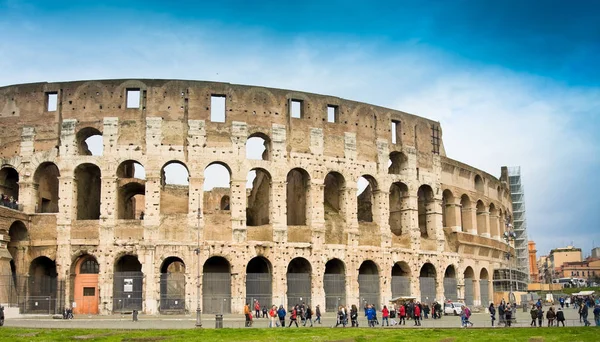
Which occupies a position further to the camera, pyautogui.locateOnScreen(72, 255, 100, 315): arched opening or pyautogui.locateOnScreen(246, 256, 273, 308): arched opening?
pyautogui.locateOnScreen(246, 256, 273, 308): arched opening

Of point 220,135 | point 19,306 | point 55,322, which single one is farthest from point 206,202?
point 55,322

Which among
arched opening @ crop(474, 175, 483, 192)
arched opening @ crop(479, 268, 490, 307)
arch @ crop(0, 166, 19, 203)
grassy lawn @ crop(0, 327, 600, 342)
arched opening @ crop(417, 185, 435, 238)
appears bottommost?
grassy lawn @ crop(0, 327, 600, 342)

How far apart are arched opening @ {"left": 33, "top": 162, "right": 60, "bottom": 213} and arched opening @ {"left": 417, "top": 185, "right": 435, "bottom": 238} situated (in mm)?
21070

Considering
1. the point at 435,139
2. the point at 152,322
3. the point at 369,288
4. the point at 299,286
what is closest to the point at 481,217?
the point at 435,139

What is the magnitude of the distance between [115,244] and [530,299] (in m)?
34.1

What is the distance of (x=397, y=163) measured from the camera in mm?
42000

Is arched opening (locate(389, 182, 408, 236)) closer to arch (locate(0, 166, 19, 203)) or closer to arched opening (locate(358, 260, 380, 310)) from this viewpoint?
arched opening (locate(358, 260, 380, 310))

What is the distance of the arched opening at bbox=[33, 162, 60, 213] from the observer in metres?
35.8

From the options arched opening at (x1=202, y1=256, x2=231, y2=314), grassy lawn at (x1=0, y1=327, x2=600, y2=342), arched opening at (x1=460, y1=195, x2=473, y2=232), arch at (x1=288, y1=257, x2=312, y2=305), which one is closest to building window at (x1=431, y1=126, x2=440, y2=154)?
arched opening at (x1=460, y1=195, x2=473, y2=232)

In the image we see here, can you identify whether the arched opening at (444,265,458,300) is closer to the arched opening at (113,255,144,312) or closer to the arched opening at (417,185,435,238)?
the arched opening at (417,185,435,238)

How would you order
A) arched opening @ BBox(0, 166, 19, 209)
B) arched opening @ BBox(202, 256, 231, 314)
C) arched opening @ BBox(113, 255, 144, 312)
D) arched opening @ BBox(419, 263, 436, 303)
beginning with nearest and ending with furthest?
arched opening @ BBox(113, 255, 144, 312) < arched opening @ BBox(202, 256, 231, 314) < arched opening @ BBox(0, 166, 19, 209) < arched opening @ BBox(419, 263, 436, 303)

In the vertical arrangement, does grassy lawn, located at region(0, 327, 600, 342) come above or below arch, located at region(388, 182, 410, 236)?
below

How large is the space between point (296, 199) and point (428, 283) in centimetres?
931

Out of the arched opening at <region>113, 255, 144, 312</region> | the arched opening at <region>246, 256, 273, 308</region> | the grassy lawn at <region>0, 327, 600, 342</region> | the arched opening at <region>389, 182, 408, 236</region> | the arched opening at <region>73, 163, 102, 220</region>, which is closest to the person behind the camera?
the grassy lawn at <region>0, 327, 600, 342</region>
